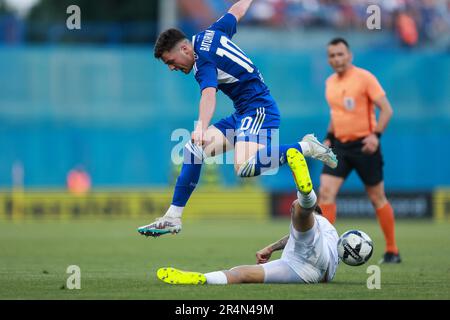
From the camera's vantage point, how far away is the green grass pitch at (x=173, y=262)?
7.48 meters

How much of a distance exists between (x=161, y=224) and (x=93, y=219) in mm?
15080

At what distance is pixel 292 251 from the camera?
8.00 metres

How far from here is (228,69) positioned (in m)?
9.02

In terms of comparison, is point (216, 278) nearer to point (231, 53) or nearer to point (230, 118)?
point (230, 118)

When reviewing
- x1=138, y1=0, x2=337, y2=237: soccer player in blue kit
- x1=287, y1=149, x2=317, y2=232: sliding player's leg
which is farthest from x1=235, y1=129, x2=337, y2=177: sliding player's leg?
x1=287, y1=149, x2=317, y2=232: sliding player's leg

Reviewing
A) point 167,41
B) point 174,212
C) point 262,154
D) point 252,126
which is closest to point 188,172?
point 174,212

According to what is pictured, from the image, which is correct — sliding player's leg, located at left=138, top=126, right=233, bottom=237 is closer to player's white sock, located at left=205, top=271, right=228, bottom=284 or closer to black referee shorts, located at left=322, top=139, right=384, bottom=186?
player's white sock, located at left=205, top=271, right=228, bottom=284

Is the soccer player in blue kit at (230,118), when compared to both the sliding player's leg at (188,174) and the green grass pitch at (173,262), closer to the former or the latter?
the sliding player's leg at (188,174)

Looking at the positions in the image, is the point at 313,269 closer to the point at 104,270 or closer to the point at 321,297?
the point at 321,297

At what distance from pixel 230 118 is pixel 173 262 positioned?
2.54 metres

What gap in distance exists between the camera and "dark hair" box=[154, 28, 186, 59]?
8.77 meters

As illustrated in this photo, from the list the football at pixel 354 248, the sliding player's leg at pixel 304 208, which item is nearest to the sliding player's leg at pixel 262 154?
the sliding player's leg at pixel 304 208

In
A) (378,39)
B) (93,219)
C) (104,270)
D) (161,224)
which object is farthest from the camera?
(378,39)
